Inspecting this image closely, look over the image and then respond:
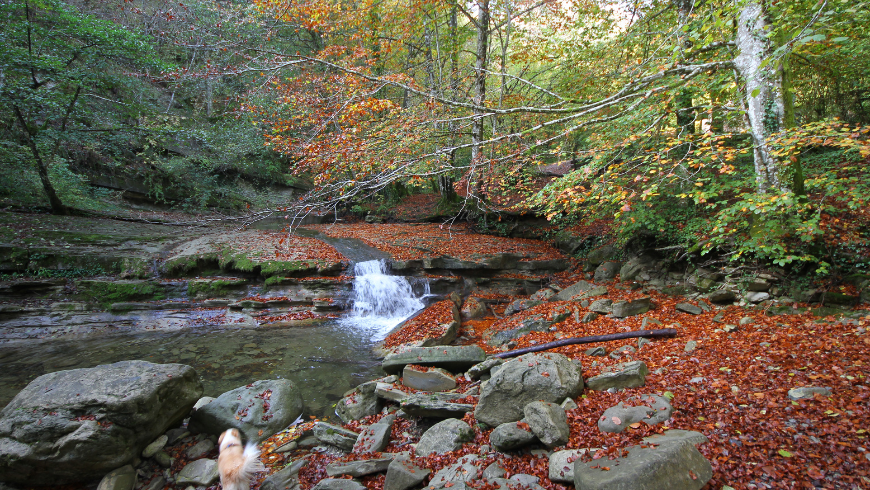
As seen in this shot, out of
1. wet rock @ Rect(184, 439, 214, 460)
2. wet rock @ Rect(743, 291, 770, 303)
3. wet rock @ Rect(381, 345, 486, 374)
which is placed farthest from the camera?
wet rock @ Rect(743, 291, 770, 303)

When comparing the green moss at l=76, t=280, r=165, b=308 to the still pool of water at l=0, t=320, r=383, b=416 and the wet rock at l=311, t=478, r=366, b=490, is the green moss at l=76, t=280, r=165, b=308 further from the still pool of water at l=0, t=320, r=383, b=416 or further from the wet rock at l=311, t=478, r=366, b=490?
the wet rock at l=311, t=478, r=366, b=490

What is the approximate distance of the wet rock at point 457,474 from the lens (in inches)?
134

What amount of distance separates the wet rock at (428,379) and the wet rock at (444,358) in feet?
0.59

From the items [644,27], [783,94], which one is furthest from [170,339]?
[644,27]

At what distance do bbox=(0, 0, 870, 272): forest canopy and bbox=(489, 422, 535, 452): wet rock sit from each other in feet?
10.1

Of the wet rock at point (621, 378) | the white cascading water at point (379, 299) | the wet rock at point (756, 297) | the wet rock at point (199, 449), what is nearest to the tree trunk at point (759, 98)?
the wet rock at point (756, 297)

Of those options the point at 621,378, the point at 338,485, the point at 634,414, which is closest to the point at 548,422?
the point at 634,414

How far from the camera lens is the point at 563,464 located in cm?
320

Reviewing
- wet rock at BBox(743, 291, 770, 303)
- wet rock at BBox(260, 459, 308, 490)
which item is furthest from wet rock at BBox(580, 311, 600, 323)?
wet rock at BBox(260, 459, 308, 490)

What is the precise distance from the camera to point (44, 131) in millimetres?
11555

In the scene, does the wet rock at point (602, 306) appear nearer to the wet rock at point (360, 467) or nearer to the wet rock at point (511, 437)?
the wet rock at point (511, 437)

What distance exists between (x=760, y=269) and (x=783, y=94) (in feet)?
9.54

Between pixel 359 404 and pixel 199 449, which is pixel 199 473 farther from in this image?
pixel 359 404

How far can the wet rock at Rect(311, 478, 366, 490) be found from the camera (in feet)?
11.8
